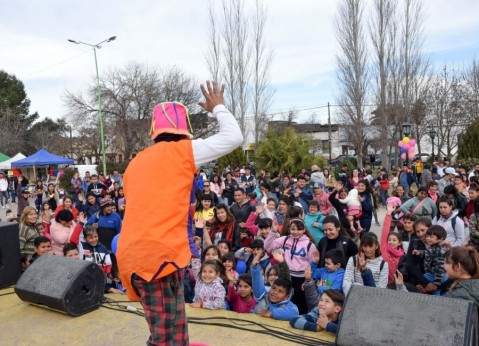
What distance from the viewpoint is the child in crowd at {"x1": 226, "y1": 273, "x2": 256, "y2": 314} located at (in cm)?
438

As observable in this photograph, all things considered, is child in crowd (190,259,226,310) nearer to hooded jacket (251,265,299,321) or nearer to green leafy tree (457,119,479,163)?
hooded jacket (251,265,299,321)

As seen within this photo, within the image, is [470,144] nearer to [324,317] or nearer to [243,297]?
[243,297]

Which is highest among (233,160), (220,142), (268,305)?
(220,142)

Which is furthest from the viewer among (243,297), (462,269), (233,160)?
(233,160)

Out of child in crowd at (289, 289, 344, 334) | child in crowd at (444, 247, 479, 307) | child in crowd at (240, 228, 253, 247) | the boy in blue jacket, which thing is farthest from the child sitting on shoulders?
child in crowd at (240, 228, 253, 247)

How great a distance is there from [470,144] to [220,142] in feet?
77.3

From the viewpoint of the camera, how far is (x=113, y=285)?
523 cm

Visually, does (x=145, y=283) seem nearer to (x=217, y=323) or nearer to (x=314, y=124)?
(x=217, y=323)

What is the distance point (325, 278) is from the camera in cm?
447

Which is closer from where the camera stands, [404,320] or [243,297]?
[404,320]

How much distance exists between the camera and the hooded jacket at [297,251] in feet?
16.3

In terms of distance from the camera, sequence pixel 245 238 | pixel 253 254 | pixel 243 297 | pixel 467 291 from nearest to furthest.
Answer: pixel 467 291 < pixel 243 297 < pixel 253 254 < pixel 245 238

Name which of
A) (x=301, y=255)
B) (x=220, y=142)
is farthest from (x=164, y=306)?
(x=301, y=255)

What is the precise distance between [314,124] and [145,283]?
64.3m
